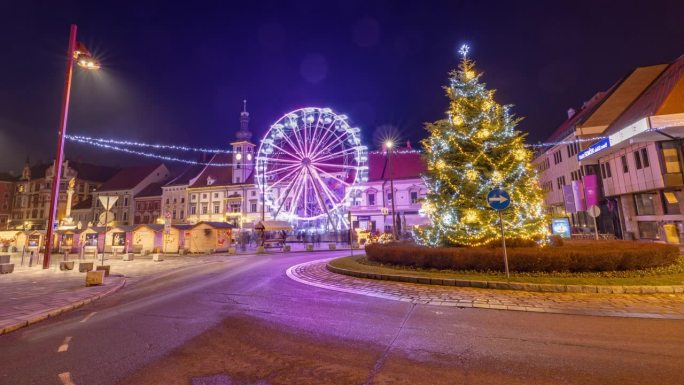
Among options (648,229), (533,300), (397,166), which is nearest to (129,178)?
(397,166)

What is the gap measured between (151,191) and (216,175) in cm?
1483

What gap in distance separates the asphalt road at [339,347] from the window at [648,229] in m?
27.6

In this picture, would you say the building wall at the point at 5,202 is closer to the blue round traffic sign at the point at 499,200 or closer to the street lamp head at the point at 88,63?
the street lamp head at the point at 88,63

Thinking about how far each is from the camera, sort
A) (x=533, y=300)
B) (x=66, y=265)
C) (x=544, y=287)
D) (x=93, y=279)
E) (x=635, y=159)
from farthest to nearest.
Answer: (x=635, y=159)
(x=66, y=265)
(x=93, y=279)
(x=544, y=287)
(x=533, y=300)

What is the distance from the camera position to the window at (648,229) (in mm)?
26600

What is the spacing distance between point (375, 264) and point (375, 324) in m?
8.84

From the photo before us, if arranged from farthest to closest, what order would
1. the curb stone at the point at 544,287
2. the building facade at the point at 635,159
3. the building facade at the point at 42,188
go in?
1. the building facade at the point at 42,188
2. the building facade at the point at 635,159
3. the curb stone at the point at 544,287

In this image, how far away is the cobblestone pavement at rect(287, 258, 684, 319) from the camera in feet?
23.9

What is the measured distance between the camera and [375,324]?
21.6ft

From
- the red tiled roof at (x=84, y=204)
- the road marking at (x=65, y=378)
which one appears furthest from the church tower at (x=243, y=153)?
the road marking at (x=65, y=378)

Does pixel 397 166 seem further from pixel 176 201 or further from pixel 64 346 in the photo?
pixel 64 346

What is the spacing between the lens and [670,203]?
976 inches

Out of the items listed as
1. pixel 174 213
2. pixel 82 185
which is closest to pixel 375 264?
pixel 174 213

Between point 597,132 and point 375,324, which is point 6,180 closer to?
point 375,324
